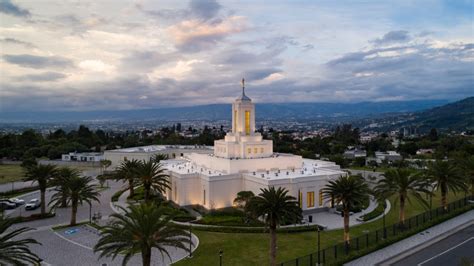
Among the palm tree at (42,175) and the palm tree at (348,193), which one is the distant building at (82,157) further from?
the palm tree at (348,193)

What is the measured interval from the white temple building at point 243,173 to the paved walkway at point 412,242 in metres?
12.2

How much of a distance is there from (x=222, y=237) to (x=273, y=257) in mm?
9435

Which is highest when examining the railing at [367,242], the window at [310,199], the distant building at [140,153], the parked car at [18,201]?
the distant building at [140,153]

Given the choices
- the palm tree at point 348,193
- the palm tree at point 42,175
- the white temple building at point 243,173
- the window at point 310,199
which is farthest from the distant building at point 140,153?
the palm tree at point 348,193

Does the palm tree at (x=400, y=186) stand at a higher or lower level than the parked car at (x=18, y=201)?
higher

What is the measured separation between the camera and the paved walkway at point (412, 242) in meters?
27.0

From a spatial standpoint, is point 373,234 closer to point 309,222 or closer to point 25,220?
point 309,222

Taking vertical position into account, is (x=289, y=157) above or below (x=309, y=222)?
above

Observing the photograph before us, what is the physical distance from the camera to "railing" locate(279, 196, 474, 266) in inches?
1029

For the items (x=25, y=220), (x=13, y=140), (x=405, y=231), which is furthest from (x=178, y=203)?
(x=13, y=140)

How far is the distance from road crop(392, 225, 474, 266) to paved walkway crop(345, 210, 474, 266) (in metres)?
0.94

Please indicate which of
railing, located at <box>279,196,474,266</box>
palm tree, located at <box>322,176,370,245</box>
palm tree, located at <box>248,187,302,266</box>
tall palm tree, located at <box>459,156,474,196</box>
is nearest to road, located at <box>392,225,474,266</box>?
railing, located at <box>279,196,474,266</box>

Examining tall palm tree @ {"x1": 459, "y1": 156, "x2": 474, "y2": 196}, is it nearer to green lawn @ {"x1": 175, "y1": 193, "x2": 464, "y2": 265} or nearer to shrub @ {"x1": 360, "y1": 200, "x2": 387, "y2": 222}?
shrub @ {"x1": 360, "y1": 200, "x2": 387, "y2": 222}

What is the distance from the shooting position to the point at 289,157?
165 feet
